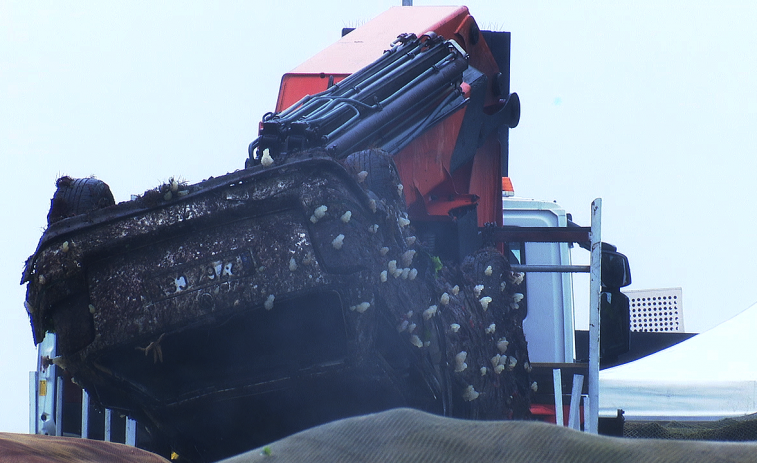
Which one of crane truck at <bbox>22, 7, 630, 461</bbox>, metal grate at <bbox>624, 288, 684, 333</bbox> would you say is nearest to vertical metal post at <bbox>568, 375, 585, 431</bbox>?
crane truck at <bbox>22, 7, 630, 461</bbox>

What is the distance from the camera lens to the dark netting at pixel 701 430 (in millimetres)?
3924

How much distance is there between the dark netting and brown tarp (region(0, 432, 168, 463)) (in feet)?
9.85

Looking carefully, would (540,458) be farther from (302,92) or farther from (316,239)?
(302,92)

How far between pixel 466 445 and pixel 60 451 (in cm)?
84

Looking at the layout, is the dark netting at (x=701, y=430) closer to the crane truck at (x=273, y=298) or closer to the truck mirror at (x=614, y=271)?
the truck mirror at (x=614, y=271)

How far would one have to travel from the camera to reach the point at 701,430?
4531 mm

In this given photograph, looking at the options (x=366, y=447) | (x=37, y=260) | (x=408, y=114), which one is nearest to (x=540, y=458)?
(x=366, y=447)

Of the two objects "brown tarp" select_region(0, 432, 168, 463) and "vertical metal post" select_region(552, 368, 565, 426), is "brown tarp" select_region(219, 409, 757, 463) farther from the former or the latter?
"vertical metal post" select_region(552, 368, 565, 426)

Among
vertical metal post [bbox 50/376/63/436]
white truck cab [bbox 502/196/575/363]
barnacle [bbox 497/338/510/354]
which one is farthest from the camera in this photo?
white truck cab [bbox 502/196/575/363]

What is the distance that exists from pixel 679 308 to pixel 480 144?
5.65m

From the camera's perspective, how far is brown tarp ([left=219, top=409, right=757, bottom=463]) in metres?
1.22

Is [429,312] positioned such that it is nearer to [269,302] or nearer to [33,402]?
[269,302]

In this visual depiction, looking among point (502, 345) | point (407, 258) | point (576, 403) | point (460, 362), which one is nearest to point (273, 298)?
point (407, 258)

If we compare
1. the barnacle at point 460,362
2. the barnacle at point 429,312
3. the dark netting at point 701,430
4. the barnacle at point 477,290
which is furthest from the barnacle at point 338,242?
the dark netting at point 701,430
